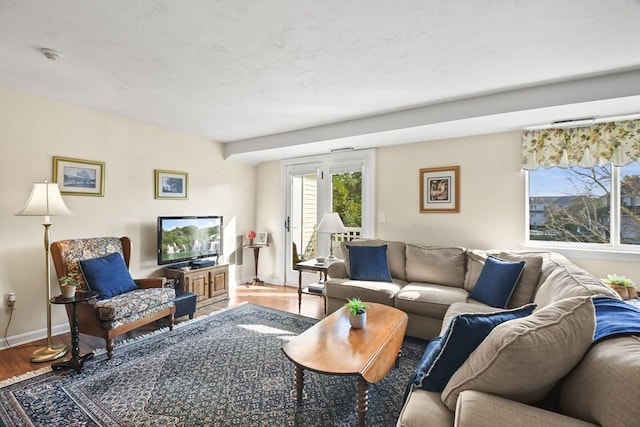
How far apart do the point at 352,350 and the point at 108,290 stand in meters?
2.41

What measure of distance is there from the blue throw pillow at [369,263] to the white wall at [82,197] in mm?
2468

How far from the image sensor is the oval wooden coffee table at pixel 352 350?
1700 mm

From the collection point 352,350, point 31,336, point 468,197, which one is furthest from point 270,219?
point 352,350

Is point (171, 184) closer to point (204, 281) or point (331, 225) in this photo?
point (204, 281)

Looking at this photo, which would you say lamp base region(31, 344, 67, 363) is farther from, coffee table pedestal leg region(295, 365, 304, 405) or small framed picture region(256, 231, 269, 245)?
small framed picture region(256, 231, 269, 245)

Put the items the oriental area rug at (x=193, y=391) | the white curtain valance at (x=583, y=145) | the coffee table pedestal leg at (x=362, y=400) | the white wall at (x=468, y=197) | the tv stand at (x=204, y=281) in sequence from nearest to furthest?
1. the coffee table pedestal leg at (x=362, y=400)
2. the oriental area rug at (x=193, y=391)
3. the white curtain valance at (x=583, y=145)
4. the white wall at (x=468, y=197)
5. the tv stand at (x=204, y=281)

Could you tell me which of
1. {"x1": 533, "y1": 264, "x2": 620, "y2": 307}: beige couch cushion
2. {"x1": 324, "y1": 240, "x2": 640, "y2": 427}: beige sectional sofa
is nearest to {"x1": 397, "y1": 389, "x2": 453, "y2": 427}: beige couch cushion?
{"x1": 324, "y1": 240, "x2": 640, "y2": 427}: beige sectional sofa

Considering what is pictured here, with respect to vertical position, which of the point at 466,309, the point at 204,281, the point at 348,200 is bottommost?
the point at 204,281

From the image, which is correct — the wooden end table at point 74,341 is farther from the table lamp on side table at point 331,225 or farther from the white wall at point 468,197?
the white wall at point 468,197

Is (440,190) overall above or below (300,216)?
above

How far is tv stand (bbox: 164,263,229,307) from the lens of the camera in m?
3.87

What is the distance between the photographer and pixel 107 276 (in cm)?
299

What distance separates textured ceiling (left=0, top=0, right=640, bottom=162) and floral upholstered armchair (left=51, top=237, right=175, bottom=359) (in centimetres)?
152

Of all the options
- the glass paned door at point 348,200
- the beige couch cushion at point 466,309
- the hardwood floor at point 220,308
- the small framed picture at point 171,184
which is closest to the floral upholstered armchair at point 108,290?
the hardwood floor at point 220,308
